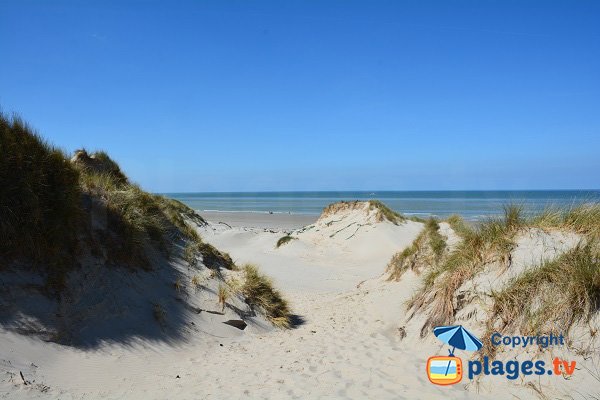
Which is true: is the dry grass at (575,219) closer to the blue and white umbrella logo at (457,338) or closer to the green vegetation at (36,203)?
the blue and white umbrella logo at (457,338)

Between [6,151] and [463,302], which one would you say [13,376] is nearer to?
[6,151]

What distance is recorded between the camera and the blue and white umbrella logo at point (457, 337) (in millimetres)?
5500

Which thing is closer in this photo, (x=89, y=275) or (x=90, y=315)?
(x=90, y=315)

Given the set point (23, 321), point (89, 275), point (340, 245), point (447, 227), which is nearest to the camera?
point (23, 321)

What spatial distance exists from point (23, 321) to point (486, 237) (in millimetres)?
7064

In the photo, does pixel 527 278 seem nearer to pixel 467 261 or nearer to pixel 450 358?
pixel 467 261

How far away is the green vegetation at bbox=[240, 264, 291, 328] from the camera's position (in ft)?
28.8

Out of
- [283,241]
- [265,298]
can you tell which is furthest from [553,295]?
[283,241]

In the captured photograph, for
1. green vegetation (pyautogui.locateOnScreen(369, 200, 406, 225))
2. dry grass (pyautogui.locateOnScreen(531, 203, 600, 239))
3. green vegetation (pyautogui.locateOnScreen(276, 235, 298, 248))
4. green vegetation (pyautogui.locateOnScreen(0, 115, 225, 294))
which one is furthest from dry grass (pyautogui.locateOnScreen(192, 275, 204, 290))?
green vegetation (pyautogui.locateOnScreen(369, 200, 406, 225))

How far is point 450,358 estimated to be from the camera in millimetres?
5582

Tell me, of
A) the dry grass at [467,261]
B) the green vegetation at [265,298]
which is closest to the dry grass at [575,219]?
the dry grass at [467,261]

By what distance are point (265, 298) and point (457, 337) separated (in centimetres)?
456

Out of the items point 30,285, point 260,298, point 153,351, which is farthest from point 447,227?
point 30,285

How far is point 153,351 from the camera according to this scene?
239 inches
